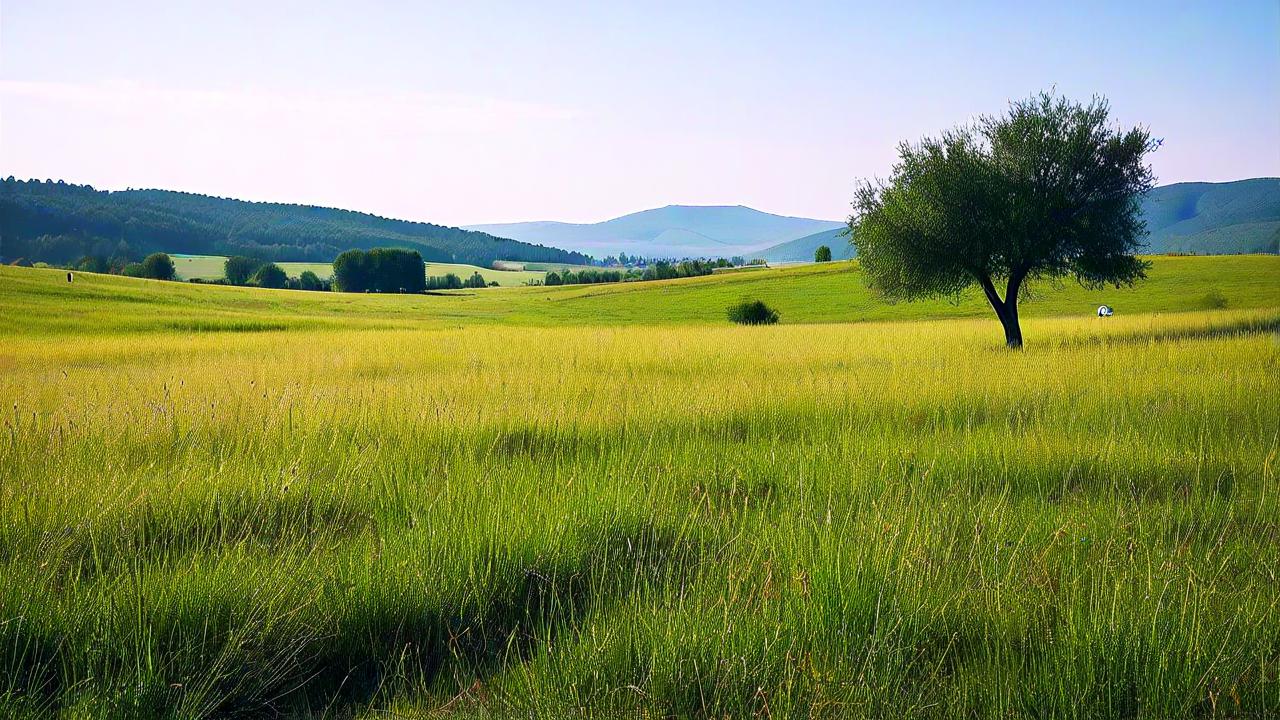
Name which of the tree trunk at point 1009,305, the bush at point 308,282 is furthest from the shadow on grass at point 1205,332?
the bush at point 308,282

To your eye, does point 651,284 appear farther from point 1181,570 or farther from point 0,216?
point 0,216

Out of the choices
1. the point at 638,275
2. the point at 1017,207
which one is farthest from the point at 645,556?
the point at 638,275

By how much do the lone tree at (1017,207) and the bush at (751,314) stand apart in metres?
24.2

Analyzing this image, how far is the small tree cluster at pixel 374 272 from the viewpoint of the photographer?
357 feet

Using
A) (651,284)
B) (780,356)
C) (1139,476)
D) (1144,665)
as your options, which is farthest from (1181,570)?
(651,284)

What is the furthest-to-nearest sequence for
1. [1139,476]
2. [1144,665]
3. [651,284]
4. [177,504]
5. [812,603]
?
[651,284] < [1139,476] < [177,504] < [812,603] < [1144,665]

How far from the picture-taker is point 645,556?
4199 millimetres

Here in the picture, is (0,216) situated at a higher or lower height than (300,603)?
higher

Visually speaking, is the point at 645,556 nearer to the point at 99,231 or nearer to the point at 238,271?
the point at 238,271

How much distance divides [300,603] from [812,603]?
232 centimetres

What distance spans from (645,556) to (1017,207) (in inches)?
889

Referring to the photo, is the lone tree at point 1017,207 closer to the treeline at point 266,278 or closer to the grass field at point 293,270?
the treeline at point 266,278

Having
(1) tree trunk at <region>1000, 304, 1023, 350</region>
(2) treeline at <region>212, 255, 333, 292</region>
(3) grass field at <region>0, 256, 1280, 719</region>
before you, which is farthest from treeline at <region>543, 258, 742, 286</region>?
(3) grass field at <region>0, 256, 1280, 719</region>

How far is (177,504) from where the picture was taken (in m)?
4.75
